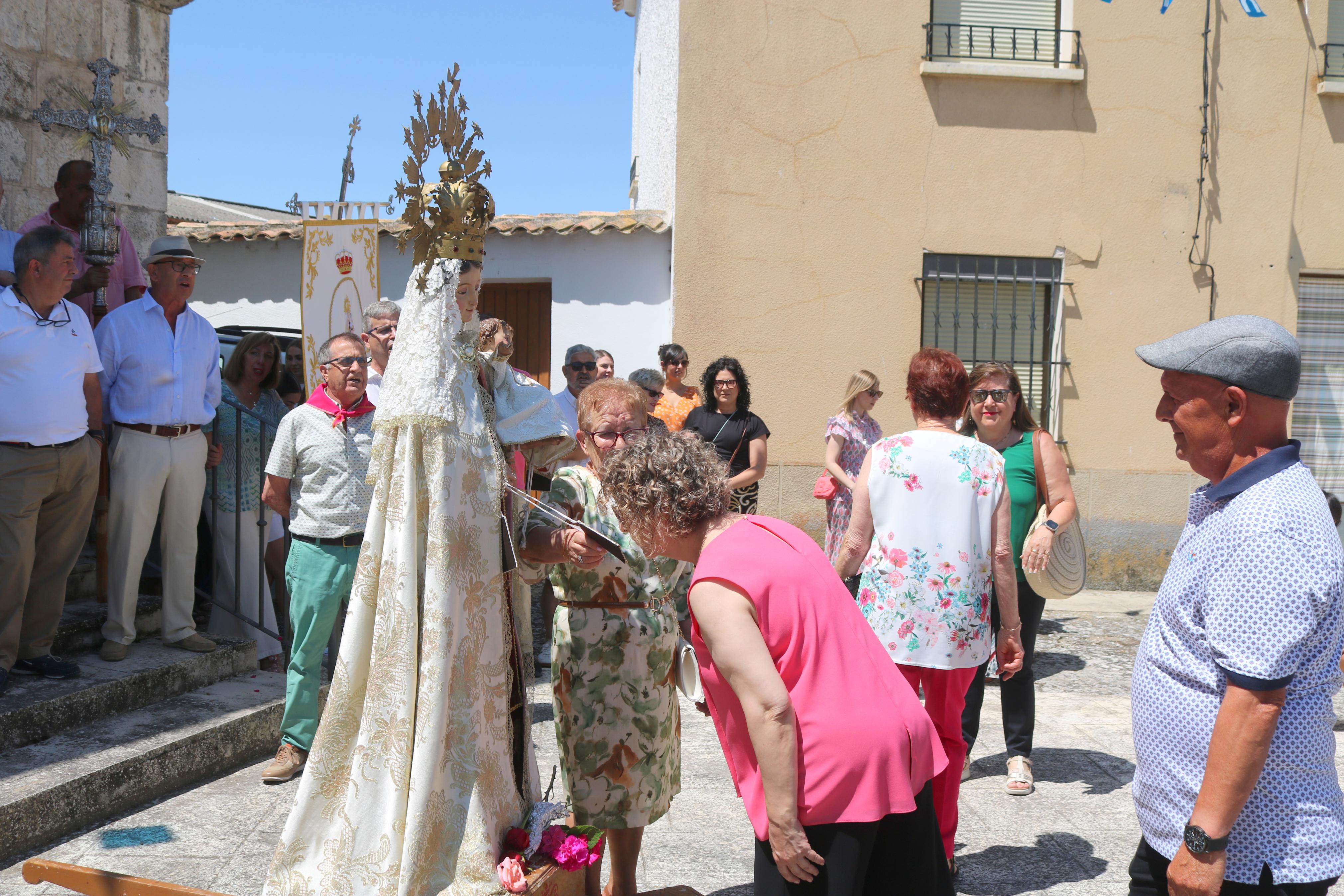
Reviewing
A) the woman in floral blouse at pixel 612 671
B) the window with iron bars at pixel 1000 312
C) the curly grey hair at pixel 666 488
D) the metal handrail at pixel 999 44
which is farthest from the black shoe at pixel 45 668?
the metal handrail at pixel 999 44

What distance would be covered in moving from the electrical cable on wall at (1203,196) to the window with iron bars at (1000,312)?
3.92ft

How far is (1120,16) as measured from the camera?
9328 mm

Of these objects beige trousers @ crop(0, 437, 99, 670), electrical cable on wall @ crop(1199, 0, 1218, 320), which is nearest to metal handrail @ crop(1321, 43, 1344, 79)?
electrical cable on wall @ crop(1199, 0, 1218, 320)

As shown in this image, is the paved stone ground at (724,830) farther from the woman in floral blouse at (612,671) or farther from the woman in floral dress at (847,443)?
the woman in floral dress at (847,443)

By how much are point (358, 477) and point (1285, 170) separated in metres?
8.65

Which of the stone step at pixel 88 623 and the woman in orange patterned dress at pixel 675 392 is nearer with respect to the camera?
the stone step at pixel 88 623

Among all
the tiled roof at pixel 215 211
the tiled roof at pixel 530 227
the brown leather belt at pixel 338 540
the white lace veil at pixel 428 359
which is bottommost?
the brown leather belt at pixel 338 540

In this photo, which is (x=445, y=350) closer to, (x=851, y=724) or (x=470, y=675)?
(x=470, y=675)

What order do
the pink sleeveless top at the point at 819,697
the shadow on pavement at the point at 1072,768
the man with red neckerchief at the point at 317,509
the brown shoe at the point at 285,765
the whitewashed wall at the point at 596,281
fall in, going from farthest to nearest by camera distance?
the whitewashed wall at the point at 596,281, the shadow on pavement at the point at 1072,768, the man with red neckerchief at the point at 317,509, the brown shoe at the point at 285,765, the pink sleeveless top at the point at 819,697

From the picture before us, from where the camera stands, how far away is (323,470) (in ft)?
15.5

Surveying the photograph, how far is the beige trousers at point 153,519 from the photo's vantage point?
502 centimetres

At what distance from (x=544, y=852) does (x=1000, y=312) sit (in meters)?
7.67

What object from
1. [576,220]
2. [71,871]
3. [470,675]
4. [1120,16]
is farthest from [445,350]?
[1120,16]

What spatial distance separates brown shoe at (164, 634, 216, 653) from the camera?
17.1ft
